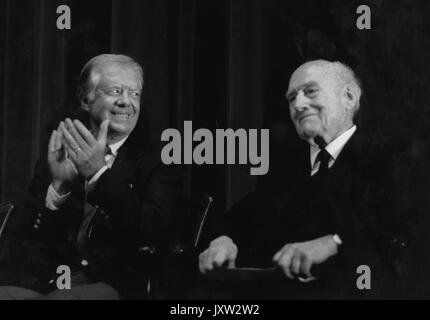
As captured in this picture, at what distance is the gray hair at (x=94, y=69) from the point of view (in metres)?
5.02

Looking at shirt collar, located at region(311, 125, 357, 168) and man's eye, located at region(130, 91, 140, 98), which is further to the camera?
man's eye, located at region(130, 91, 140, 98)

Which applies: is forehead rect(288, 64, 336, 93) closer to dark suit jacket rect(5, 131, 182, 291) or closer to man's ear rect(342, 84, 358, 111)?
man's ear rect(342, 84, 358, 111)

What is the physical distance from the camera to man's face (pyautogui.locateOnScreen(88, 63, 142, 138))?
16.4 feet

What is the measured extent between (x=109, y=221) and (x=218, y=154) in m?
0.66

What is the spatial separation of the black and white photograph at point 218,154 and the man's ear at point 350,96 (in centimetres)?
1

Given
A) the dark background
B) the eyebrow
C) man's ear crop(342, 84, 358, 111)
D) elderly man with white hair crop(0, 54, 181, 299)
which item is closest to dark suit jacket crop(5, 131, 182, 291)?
elderly man with white hair crop(0, 54, 181, 299)

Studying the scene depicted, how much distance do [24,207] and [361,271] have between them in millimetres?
1770

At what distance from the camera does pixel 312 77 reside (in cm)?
493

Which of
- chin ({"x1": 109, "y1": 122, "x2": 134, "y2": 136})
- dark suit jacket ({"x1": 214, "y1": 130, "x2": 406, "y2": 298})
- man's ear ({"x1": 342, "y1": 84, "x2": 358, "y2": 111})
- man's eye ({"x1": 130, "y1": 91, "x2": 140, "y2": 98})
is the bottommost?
dark suit jacket ({"x1": 214, "y1": 130, "x2": 406, "y2": 298})

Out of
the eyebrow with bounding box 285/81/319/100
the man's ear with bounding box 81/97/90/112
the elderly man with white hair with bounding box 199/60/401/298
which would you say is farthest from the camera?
the man's ear with bounding box 81/97/90/112

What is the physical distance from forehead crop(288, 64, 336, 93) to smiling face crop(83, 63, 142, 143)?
805mm

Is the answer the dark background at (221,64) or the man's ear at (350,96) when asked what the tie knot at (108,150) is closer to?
the dark background at (221,64)
